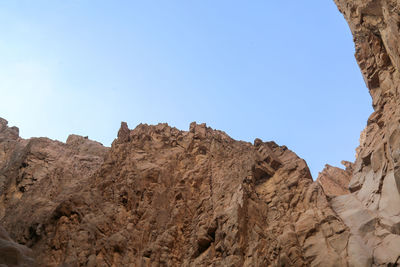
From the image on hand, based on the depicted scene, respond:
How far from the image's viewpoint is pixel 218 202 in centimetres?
2652

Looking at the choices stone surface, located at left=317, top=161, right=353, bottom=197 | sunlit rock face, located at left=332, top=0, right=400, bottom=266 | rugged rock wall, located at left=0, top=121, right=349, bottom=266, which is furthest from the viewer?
stone surface, located at left=317, top=161, right=353, bottom=197

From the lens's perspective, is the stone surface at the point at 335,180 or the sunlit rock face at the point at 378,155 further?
the stone surface at the point at 335,180

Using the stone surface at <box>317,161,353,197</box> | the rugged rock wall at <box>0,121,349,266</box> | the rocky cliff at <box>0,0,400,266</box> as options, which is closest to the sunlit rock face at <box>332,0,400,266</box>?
the rocky cliff at <box>0,0,400,266</box>

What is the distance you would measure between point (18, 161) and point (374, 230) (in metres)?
31.3

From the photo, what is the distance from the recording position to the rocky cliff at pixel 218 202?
20656 millimetres

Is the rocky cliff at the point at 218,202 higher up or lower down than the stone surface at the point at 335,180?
lower down

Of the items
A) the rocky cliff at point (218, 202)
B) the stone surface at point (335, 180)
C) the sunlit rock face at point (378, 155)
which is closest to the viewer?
the sunlit rock face at point (378, 155)

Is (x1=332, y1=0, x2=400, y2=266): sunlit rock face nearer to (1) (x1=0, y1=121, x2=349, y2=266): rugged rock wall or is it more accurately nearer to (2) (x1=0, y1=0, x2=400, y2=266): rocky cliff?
(2) (x1=0, y1=0, x2=400, y2=266): rocky cliff

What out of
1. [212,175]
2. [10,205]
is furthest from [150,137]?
[10,205]

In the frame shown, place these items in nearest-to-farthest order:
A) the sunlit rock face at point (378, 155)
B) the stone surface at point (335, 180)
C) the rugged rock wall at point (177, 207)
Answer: the sunlit rock face at point (378, 155) < the rugged rock wall at point (177, 207) < the stone surface at point (335, 180)

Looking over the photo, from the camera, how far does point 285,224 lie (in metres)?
23.1

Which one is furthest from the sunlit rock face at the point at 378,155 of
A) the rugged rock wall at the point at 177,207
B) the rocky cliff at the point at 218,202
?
the rugged rock wall at the point at 177,207

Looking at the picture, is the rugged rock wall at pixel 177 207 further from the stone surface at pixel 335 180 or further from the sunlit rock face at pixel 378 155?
the stone surface at pixel 335 180

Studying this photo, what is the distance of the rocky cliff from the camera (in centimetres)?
2066
